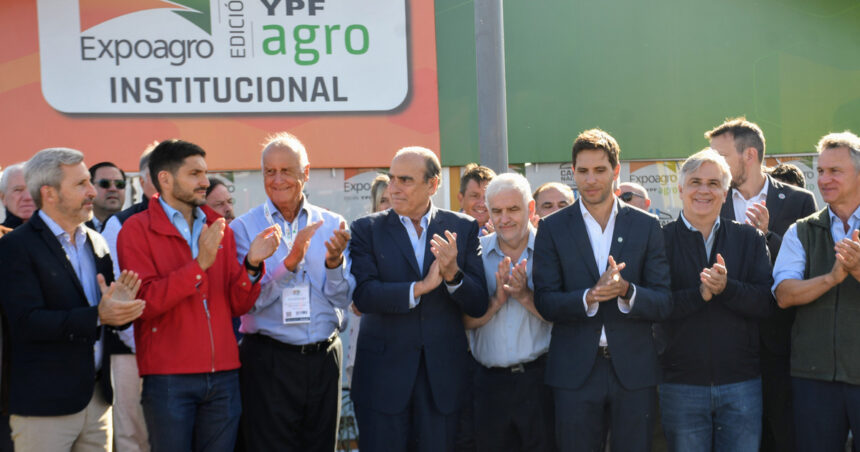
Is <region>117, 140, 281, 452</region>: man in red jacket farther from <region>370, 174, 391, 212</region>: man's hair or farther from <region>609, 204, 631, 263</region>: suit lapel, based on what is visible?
<region>370, 174, 391, 212</region>: man's hair

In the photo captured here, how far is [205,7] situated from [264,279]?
4566mm

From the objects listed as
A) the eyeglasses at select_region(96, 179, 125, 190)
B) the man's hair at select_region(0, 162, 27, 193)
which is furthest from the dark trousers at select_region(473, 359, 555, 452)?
the man's hair at select_region(0, 162, 27, 193)

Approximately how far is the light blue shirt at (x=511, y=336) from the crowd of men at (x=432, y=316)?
0.01 m

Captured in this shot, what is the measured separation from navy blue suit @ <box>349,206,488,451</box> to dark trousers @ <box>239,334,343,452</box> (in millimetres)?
206

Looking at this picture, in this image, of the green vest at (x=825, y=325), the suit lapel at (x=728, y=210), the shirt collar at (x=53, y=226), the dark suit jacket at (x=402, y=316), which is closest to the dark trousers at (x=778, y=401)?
the green vest at (x=825, y=325)

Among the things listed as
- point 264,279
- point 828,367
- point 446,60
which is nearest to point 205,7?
point 446,60

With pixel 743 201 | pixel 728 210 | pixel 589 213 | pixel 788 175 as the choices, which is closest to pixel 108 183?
pixel 589 213

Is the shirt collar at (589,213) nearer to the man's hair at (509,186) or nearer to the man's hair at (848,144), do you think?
the man's hair at (509,186)

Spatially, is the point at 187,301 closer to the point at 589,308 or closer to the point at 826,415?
the point at 589,308

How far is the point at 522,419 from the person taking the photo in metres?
3.95

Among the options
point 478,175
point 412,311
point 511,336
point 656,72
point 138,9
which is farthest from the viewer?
point 656,72

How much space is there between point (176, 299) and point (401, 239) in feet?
3.97

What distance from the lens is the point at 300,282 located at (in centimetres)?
402

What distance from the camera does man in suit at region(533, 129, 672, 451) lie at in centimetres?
364
